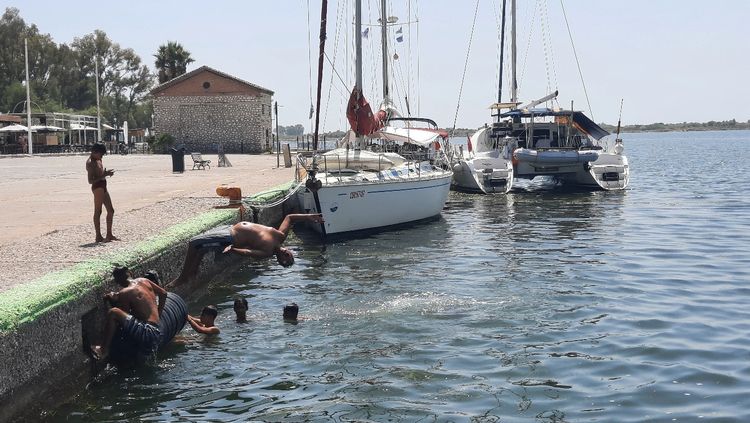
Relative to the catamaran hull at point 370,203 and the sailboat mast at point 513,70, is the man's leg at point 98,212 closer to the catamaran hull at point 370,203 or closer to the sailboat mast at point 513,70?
the catamaran hull at point 370,203

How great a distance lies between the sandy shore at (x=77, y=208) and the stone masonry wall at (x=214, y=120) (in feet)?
90.4

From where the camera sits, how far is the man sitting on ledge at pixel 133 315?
9.14m

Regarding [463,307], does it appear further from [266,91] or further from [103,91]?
[103,91]

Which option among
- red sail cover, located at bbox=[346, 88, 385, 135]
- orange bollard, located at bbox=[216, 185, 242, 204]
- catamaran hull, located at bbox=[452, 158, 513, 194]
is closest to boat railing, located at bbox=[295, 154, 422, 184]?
red sail cover, located at bbox=[346, 88, 385, 135]

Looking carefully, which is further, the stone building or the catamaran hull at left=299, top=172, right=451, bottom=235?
the stone building

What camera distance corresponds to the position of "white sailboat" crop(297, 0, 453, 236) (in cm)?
1973

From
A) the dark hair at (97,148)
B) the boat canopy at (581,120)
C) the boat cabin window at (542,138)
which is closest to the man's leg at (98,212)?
the dark hair at (97,148)

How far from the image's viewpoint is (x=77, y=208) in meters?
18.4

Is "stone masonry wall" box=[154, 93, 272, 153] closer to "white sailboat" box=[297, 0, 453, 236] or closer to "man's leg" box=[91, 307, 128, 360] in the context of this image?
"white sailboat" box=[297, 0, 453, 236]

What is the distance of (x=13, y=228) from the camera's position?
585 inches

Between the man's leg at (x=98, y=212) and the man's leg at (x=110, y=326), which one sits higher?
the man's leg at (x=98, y=212)

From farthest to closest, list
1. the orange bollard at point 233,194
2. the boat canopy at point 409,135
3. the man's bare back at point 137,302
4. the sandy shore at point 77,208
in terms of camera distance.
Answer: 1. the boat canopy at point 409,135
2. the orange bollard at point 233,194
3. the sandy shore at point 77,208
4. the man's bare back at point 137,302

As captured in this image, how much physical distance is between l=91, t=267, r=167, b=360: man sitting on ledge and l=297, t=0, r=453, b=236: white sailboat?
30.5 feet

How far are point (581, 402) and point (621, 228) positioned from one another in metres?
15.4
